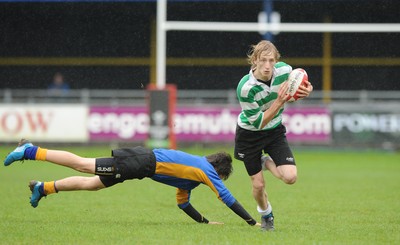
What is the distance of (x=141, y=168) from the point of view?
7.33 m

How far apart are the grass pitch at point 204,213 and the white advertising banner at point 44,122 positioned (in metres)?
4.83

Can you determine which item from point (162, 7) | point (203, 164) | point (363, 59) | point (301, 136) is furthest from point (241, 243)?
point (363, 59)

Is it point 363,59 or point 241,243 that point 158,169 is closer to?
point 241,243

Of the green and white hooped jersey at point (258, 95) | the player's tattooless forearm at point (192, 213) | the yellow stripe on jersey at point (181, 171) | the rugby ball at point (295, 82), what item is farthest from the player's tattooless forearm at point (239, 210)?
the rugby ball at point (295, 82)

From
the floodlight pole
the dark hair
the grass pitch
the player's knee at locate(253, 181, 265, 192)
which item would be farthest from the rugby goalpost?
the player's knee at locate(253, 181, 265, 192)

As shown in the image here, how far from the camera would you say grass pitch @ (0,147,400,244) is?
6.62 meters

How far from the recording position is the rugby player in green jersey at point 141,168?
7305mm

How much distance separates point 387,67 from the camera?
25.0 m

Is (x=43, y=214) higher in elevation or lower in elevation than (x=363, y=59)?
lower

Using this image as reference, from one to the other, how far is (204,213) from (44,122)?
11.0 meters

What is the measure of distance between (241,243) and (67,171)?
8409 mm

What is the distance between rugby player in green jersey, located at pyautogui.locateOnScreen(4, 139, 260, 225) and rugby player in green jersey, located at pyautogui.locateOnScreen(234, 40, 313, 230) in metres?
0.25

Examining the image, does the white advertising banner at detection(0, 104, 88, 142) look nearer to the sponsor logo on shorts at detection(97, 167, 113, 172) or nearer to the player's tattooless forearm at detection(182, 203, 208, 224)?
the player's tattooless forearm at detection(182, 203, 208, 224)

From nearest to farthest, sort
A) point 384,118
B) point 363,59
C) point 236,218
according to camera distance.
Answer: point 236,218 < point 384,118 < point 363,59
